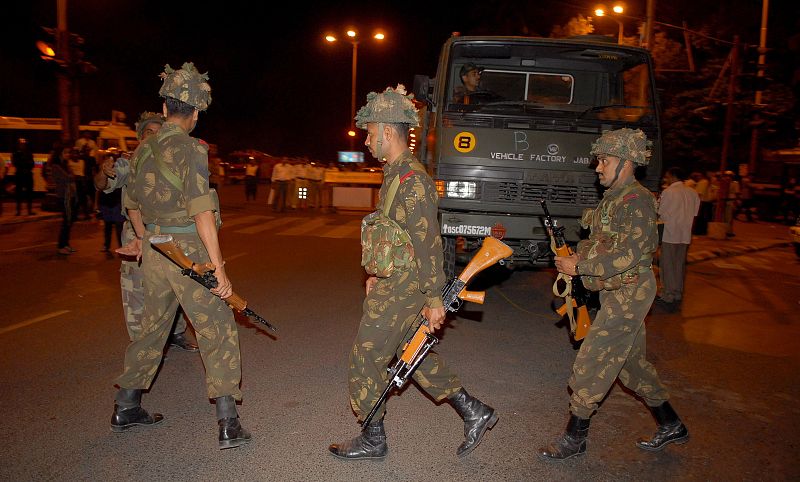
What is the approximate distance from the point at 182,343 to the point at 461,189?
11.5 ft

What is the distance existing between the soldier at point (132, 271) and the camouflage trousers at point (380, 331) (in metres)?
2.08

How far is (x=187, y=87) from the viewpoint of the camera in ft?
11.9

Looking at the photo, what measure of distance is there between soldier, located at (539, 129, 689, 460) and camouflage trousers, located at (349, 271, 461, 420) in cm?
102

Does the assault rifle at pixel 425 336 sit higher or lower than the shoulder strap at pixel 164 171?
lower

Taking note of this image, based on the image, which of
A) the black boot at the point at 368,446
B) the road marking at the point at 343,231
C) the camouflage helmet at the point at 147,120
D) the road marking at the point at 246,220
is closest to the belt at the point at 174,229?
the black boot at the point at 368,446

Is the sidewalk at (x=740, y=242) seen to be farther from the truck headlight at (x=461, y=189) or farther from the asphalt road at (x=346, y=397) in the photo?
the truck headlight at (x=461, y=189)

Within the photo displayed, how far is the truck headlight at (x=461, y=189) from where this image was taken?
7.52 metres

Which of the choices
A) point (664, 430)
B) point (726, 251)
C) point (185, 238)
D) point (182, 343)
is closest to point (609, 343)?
point (664, 430)

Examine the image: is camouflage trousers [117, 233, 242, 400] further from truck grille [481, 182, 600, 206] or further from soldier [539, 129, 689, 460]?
truck grille [481, 182, 600, 206]

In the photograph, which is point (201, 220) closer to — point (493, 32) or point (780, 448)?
point (780, 448)

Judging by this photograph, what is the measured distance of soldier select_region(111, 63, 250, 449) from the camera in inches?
140

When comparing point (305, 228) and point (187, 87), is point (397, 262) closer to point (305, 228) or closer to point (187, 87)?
point (187, 87)

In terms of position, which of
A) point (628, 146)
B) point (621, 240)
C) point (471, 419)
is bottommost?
point (471, 419)

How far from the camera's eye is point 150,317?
3.81 meters
